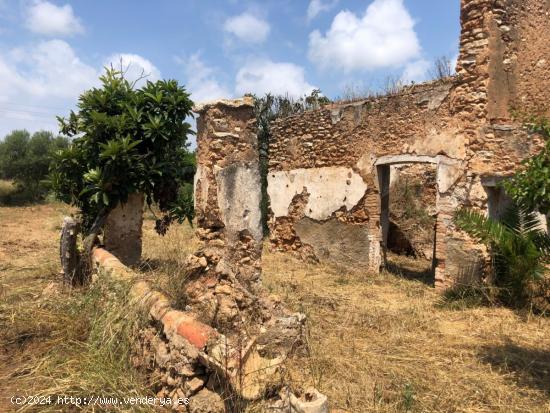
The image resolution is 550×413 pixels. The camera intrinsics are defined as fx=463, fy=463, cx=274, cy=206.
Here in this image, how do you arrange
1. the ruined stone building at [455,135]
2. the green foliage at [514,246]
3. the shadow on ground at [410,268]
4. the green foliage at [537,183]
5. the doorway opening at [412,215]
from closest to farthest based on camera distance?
1. the green foliage at [537,183]
2. the green foliage at [514,246]
3. the ruined stone building at [455,135]
4. the shadow on ground at [410,268]
5. the doorway opening at [412,215]

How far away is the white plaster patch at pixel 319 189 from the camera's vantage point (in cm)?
992

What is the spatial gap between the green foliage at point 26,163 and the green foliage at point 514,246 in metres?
19.7

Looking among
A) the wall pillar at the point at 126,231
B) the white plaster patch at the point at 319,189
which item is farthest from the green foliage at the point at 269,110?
the wall pillar at the point at 126,231

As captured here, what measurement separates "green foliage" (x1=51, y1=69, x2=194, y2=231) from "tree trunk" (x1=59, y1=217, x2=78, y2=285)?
49cm

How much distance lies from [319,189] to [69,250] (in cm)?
590

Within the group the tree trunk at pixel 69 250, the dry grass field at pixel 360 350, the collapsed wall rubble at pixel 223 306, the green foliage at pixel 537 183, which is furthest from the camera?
the tree trunk at pixel 69 250

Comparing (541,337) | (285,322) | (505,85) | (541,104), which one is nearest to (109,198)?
(285,322)

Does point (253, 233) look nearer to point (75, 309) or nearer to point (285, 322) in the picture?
point (285, 322)

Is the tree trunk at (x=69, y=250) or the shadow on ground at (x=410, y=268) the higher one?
the tree trunk at (x=69, y=250)

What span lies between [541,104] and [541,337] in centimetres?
446

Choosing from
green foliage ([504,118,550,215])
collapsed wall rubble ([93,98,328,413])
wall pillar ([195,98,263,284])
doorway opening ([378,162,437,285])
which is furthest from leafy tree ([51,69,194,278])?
doorway opening ([378,162,437,285])

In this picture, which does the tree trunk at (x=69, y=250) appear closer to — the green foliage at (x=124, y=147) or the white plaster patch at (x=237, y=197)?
the green foliage at (x=124, y=147)

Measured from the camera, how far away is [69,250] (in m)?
6.37

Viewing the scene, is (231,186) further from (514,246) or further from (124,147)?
(514,246)
